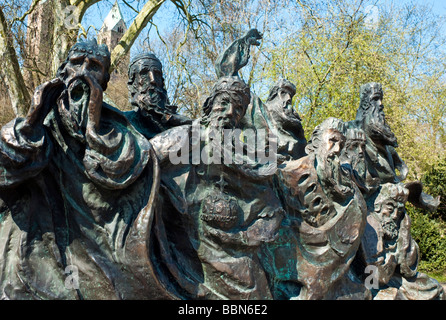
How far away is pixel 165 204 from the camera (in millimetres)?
3664

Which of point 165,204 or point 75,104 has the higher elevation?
point 75,104

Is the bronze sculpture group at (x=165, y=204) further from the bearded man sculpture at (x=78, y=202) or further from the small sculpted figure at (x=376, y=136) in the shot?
the small sculpted figure at (x=376, y=136)

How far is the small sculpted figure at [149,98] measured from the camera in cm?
425

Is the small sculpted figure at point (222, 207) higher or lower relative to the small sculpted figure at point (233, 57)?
lower

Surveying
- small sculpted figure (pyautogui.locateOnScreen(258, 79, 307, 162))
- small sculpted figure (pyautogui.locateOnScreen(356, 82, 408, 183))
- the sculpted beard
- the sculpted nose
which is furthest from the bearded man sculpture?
small sculpted figure (pyautogui.locateOnScreen(356, 82, 408, 183))

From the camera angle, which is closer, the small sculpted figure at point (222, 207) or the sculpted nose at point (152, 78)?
the small sculpted figure at point (222, 207)

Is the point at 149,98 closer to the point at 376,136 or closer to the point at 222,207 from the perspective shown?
the point at 222,207

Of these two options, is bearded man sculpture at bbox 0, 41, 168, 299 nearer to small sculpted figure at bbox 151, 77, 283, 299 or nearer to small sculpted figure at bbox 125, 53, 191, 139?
small sculpted figure at bbox 151, 77, 283, 299

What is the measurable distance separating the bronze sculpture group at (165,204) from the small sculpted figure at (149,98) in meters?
0.01

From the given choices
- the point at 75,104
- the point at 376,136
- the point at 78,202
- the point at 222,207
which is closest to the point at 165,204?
the point at 222,207

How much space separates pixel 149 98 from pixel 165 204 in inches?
40.5

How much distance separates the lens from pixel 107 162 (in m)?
3.27

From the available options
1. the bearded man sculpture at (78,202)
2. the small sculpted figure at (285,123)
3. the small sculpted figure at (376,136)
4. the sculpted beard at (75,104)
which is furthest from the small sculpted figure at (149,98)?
the small sculpted figure at (376,136)
